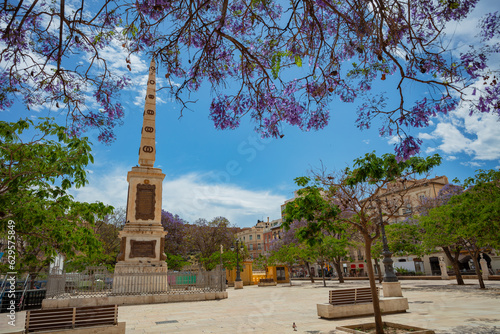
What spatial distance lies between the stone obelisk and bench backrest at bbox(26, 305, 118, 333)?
Result: 8703mm

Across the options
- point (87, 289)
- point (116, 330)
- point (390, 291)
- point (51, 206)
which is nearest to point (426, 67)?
point (116, 330)

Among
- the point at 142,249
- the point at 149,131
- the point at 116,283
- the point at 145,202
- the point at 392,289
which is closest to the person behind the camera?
the point at 392,289

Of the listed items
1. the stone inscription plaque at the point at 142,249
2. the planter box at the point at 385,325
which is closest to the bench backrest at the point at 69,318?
the planter box at the point at 385,325

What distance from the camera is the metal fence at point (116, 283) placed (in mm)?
14914

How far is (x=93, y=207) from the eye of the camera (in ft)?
29.4

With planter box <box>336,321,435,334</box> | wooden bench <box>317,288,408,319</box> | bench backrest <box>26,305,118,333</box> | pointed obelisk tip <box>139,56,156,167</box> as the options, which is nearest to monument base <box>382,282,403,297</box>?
wooden bench <box>317,288,408,319</box>

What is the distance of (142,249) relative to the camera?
16953mm

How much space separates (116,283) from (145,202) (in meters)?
4.64

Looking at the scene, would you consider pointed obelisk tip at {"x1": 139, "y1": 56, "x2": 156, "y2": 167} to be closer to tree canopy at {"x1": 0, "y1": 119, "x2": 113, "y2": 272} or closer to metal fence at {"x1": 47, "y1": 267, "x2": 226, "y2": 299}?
metal fence at {"x1": 47, "y1": 267, "x2": 226, "y2": 299}

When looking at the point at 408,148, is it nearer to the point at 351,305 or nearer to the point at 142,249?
the point at 351,305

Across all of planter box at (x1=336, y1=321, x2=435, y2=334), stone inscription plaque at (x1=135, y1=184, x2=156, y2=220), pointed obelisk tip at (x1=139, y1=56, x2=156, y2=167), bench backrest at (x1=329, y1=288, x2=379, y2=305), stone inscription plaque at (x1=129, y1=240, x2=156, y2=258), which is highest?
pointed obelisk tip at (x1=139, y1=56, x2=156, y2=167)

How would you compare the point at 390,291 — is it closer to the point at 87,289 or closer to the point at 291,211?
the point at 291,211

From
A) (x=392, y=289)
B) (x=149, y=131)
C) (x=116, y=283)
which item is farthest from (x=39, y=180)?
(x=392, y=289)

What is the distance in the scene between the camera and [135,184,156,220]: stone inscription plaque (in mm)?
17812
